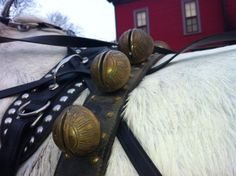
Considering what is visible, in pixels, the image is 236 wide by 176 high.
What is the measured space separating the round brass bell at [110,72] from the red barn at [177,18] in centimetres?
1304

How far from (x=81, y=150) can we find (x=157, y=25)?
1393cm

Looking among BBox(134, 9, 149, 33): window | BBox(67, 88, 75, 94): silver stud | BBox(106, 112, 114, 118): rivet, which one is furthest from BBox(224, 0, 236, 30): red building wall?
BBox(106, 112, 114, 118): rivet

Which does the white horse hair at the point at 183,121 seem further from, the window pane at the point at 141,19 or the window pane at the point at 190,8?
the window pane at the point at 141,19

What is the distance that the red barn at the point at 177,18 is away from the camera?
13586 millimetres

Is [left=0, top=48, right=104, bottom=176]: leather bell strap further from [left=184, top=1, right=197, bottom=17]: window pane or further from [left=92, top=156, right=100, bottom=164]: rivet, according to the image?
[left=184, top=1, right=197, bottom=17]: window pane

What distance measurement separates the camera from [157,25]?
14359 millimetres

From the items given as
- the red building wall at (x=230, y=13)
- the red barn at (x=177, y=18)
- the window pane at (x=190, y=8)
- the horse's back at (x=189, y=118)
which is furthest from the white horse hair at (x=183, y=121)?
the window pane at (x=190, y=8)

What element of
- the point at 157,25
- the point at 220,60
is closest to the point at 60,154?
the point at 220,60

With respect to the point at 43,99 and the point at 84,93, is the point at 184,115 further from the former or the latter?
the point at 43,99

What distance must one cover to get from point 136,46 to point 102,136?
35 centimetres

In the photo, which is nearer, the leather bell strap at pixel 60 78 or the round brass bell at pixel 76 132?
the round brass bell at pixel 76 132

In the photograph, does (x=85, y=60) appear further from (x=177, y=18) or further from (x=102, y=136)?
(x=177, y=18)

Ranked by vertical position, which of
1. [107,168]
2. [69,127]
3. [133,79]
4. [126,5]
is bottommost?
[107,168]

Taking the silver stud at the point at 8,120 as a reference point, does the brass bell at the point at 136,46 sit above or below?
above
